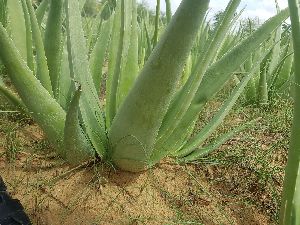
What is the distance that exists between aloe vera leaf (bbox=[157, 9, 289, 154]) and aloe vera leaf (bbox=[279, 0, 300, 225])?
288 mm

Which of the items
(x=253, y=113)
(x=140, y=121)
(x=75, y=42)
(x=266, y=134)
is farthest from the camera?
(x=253, y=113)

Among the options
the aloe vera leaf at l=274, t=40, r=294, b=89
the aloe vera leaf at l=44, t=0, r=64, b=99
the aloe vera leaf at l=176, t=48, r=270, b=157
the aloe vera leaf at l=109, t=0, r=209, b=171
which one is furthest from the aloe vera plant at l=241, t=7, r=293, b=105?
the aloe vera leaf at l=109, t=0, r=209, b=171

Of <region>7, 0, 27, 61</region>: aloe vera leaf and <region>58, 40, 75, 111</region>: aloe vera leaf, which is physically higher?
<region>7, 0, 27, 61</region>: aloe vera leaf

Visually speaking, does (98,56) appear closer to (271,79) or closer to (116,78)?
(116,78)

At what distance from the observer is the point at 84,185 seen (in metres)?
0.75

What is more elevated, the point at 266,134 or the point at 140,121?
the point at 140,121

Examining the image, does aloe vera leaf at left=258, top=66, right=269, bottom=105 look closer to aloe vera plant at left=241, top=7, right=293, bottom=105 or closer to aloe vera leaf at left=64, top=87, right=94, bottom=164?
aloe vera plant at left=241, top=7, right=293, bottom=105

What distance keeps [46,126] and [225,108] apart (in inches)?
14.2

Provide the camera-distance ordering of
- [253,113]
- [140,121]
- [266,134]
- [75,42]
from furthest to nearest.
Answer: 1. [253,113]
2. [266,134]
3. [75,42]
4. [140,121]

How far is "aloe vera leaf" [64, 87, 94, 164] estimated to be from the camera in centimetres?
68

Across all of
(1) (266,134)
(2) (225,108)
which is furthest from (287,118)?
(2) (225,108)

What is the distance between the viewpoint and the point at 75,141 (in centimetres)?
73

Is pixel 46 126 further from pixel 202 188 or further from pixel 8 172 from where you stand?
pixel 202 188

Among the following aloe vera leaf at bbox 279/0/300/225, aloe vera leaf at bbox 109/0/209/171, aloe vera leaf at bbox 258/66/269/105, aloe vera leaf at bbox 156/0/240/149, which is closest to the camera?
aloe vera leaf at bbox 279/0/300/225
